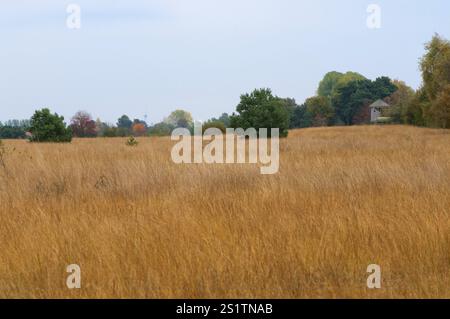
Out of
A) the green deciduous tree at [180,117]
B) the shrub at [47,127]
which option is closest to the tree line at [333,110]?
the shrub at [47,127]

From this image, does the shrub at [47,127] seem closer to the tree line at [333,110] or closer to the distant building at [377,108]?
the tree line at [333,110]

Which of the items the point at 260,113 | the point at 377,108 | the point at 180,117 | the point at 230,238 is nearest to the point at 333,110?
the point at 377,108

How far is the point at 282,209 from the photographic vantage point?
680cm

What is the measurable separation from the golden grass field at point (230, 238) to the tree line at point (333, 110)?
102 feet

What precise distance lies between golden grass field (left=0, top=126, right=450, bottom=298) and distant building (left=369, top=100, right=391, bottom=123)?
77666 mm

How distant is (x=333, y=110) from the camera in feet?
289

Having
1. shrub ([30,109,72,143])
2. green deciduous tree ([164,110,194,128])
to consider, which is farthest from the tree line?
green deciduous tree ([164,110,194,128])

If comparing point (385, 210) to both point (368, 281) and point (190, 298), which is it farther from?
point (190, 298)

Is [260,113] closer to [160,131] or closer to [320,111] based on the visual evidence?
[160,131]

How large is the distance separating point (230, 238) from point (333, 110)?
85181mm

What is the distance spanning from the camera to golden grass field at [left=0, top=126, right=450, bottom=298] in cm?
445

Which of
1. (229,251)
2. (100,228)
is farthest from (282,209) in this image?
(100,228)
